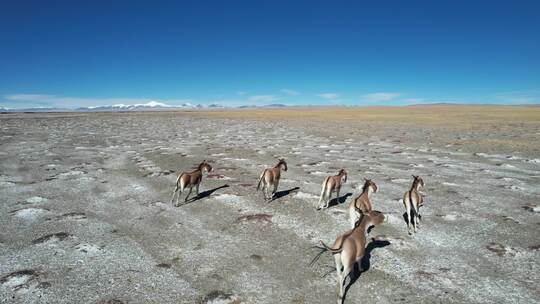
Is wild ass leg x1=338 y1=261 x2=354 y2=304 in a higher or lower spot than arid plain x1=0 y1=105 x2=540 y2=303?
higher

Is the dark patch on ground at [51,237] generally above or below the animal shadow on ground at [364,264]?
above

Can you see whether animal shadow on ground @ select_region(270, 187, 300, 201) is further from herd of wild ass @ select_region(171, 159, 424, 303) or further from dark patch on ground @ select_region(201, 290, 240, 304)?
dark patch on ground @ select_region(201, 290, 240, 304)

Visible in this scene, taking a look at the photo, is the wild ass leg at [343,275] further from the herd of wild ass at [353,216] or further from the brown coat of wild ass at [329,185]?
the brown coat of wild ass at [329,185]

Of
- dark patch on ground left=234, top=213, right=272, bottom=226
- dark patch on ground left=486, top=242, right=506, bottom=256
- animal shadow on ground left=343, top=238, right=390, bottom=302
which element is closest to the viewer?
animal shadow on ground left=343, top=238, right=390, bottom=302

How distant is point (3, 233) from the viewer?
11688mm

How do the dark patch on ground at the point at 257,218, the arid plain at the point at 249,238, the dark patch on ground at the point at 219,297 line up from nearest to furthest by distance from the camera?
the dark patch on ground at the point at 219,297
the arid plain at the point at 249,238
the dark patch on ground at the point at 257,218

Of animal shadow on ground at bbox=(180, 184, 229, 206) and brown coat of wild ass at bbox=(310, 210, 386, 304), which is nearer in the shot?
brown coat of wild ass at bbox=(310, 210, 386, 304)

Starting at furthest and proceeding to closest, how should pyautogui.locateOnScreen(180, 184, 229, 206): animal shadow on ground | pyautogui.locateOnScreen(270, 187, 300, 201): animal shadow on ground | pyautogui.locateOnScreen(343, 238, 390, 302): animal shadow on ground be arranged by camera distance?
pyautogui.locateOnScreen(270, 187, 300, 201): animal shadow on ground
pyautogui.locateOnScreen(180, 184, 229, 206): animal shadow on ground
pyautogui.locateOnScreen(343, 238, 390, 302): animal shadow on ground

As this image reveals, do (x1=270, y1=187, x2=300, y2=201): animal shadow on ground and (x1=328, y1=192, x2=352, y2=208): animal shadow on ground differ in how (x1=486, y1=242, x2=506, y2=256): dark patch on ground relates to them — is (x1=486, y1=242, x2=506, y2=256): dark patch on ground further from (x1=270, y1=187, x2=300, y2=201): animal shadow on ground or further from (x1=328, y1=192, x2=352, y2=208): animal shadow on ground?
(x1=270, y1=187, x2=300, y2=201): animal shadow on ground

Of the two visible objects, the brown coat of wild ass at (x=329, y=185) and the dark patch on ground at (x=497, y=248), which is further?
the brown coat of wild ass at (x=329, y=185)

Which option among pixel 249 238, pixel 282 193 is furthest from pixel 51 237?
pixel 282 193

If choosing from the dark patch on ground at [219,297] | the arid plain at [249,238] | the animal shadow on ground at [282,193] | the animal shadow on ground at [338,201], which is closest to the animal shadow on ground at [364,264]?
the arid plain at [249,238]

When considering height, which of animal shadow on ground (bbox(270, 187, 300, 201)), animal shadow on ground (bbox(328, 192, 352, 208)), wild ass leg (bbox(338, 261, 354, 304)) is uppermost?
wild ass leg (bbox(338, 261, 354, 304))

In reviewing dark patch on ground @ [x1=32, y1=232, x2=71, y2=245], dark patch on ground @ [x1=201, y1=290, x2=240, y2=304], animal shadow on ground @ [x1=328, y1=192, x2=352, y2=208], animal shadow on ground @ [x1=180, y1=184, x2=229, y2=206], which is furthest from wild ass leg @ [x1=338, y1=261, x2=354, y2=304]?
animal shadow on ground @ [x1=180, y1=184, x2=229, y2=206]
